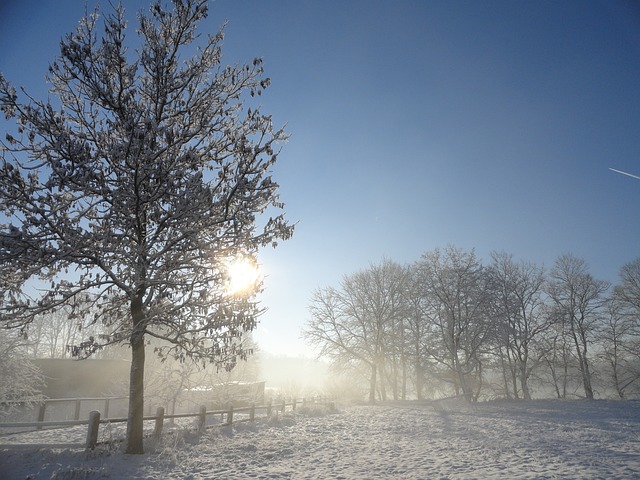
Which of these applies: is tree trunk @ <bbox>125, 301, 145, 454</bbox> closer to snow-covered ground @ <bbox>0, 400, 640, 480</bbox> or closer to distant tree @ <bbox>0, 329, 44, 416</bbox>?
snow-covered ground @ <bbox>0, 400, 640, 480</bbox>

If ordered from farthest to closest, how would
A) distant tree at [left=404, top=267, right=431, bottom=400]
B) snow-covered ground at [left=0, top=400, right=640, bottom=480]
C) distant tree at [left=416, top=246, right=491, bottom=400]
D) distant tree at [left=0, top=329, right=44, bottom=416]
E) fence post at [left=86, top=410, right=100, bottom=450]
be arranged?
1. distant tree at [left=404, top=267, right=431, bottom=400]
2. distant tree at [left=416, top=246, right=491, bottom=400]
3. distant tree at [left=0, top=329, right=44, bottom=416]
4. fence post at [left=86, top=410, right=100, bottom=450]
5. snow-covered ground at [left=0, top=400, right=640, bottom=480]

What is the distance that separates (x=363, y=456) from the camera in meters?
9.32

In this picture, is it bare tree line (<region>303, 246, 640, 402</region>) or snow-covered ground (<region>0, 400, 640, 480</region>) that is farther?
bare tree line (<region>303, 246, 640, 402</region>)

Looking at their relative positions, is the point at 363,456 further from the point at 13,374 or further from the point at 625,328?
the point at 625,328

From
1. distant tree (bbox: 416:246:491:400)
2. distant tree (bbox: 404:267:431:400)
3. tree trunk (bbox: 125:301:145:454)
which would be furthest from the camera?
distant tree (bbox: 404:267:431:400)

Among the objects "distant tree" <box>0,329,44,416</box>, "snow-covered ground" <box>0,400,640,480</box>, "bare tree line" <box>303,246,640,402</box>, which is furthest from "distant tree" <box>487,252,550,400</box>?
"distant tree" <box>0,329,44,416</box>

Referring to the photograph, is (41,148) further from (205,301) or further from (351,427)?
(351,427)

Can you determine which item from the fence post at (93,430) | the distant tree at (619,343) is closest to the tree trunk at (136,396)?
the fence post at (93,430)

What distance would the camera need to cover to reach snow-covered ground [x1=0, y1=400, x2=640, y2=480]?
24.0 ft

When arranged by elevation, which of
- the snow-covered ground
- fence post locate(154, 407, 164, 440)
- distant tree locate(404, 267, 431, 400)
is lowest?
the snow-covered ground

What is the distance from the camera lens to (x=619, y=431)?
11.7 meters

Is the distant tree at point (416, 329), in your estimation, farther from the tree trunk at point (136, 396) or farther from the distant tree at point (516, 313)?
the tree trunk at point (136, 396)

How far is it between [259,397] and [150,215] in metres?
26.7

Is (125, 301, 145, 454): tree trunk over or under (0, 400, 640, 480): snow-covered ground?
over
